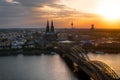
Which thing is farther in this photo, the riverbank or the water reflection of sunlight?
the riverbank

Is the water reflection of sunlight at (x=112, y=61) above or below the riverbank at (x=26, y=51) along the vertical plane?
above

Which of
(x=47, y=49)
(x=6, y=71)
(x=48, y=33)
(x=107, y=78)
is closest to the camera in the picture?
(x=107, y=78)

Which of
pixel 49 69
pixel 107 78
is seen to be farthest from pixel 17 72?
pixel 107 78

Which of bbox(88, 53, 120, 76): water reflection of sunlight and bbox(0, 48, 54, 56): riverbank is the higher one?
bbox(88, 53, 120, 76): water reflection of sunlight

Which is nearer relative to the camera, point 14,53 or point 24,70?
point 24,70

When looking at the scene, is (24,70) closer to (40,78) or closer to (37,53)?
(40,78)

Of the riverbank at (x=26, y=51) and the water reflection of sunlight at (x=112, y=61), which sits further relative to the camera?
the riverbank at (x=26, y=51)

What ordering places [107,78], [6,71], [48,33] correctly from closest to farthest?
1. [107,78]
2. [6,71]
3. [48,33]

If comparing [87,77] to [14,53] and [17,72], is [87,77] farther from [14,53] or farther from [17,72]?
[14,53]

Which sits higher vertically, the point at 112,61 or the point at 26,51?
the point at 112,61

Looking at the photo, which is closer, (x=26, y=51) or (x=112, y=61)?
(x=112, y=61)

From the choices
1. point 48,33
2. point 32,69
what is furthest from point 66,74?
point 48,33
